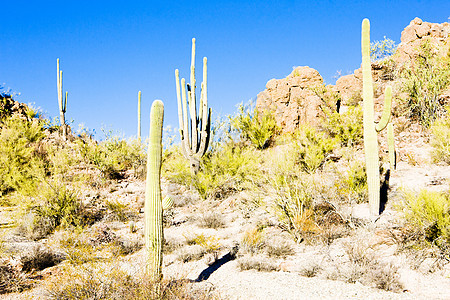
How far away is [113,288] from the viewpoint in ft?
13.3

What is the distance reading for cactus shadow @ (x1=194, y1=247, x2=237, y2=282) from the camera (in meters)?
5.46

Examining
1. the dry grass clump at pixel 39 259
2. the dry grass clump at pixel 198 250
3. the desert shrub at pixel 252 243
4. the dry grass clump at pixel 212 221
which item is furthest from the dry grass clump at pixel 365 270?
the dry grass clump at pixel 39 259

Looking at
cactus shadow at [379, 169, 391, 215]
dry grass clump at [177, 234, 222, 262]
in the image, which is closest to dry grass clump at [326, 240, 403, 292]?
dry grass clump at [177, 234, 222, 262]

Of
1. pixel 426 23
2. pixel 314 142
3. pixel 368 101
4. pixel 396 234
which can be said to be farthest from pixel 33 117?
pixel 426 23

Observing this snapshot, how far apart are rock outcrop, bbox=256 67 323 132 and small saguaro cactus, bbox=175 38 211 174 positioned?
4.94 meters

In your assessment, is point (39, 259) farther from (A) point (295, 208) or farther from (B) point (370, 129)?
(B) point (370, 129)

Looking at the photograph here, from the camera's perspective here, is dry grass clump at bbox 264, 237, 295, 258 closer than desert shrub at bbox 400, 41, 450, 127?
Yes

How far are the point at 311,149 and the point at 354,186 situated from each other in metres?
3.91

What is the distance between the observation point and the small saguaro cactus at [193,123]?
12.2 metres

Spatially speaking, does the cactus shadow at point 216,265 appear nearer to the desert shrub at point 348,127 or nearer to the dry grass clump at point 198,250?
the dry grass clump at point 198,250

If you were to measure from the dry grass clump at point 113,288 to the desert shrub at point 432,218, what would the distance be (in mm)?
3589

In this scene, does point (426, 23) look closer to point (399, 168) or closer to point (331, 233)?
point (399, 168)

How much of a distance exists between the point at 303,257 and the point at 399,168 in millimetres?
6450

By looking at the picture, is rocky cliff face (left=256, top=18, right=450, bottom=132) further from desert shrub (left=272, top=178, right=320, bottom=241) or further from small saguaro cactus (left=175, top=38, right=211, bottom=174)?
desert shrub (left=272, top=178, right=320, bottom=241)
